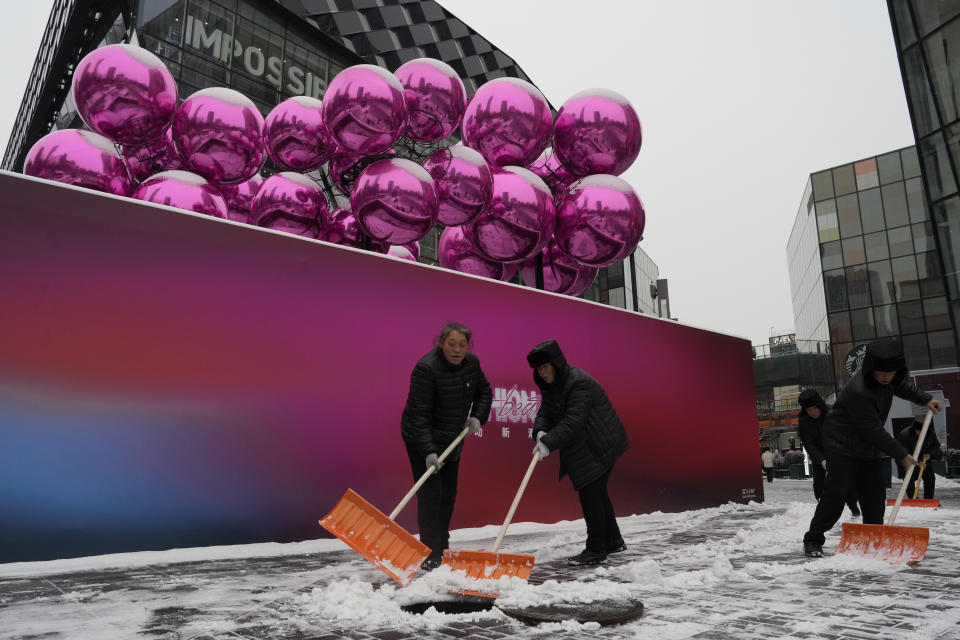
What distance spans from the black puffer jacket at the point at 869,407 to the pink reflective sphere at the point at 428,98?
4.01 m

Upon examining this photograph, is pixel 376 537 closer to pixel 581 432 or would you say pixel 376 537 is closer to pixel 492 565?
pixel 492 565

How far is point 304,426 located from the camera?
491 centimetres

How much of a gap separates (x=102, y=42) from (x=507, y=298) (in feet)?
58.1

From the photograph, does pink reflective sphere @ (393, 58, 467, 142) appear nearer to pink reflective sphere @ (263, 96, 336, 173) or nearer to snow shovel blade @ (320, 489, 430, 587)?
pink reflective sphere @ (263, 96, 336, 173)

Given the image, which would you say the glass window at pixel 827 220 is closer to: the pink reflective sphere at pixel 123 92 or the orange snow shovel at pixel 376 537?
the pink reflective sphere at pixel 123 92

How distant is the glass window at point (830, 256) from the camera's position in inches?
1442

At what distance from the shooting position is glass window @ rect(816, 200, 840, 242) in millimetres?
37156

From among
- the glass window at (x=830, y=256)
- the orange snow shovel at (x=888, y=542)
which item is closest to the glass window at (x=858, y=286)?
the glass window at (x=830, y=256)

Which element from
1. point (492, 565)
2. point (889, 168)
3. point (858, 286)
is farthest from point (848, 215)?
point (492, 565)

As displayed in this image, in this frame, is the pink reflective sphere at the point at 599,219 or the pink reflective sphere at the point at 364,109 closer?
the pink reflective sphere at the point at 364,109

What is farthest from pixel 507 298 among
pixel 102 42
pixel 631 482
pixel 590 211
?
pixel 102 42

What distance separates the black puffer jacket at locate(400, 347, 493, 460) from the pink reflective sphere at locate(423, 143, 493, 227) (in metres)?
1.98

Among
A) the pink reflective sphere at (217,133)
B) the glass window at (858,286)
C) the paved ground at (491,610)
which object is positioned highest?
A: the glass window at (858,286)

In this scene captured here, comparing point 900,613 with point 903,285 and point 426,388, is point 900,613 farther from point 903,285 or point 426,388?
point 903,285
